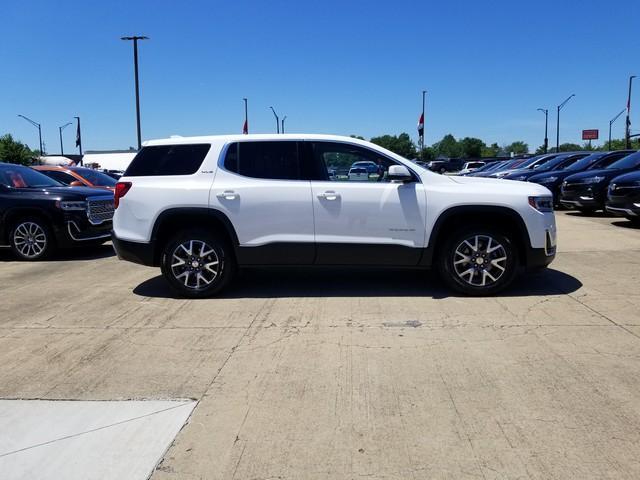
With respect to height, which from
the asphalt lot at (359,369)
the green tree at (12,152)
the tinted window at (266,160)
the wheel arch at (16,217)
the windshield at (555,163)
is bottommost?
A: the asphalt lot at (359,369)

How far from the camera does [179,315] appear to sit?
584 centimetres

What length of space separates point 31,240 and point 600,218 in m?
12.9

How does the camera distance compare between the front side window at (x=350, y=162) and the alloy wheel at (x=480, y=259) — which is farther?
the front side window at (x=350, y=162)

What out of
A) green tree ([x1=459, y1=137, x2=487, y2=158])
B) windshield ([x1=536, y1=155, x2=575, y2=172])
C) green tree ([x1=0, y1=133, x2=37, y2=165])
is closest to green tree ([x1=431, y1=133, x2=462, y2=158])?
green tree ([x1=459, y1=137, x2=487, y2=158])

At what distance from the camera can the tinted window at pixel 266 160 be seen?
6.32 meters

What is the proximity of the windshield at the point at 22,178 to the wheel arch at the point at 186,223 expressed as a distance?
16.2 ft

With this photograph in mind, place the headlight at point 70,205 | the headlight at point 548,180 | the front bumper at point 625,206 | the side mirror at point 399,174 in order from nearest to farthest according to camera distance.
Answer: the side mirror at point 399,174
the headlight at point 70,205
the front bumper at point 625,206
the headlight at point 548,180

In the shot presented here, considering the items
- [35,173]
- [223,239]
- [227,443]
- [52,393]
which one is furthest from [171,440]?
[35,173]

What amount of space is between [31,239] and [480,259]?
737cm

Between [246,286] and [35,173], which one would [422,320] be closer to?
[246,286]

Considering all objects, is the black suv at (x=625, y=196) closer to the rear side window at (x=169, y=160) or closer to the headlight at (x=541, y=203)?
the headlight at (x=541, y=203)

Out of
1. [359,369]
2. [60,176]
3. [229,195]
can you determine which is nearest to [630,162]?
[229,195]

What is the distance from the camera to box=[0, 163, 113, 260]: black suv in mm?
9305

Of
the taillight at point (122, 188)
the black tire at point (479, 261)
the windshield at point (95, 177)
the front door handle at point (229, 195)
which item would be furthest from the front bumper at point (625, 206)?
the windshield at point (95, 177)
